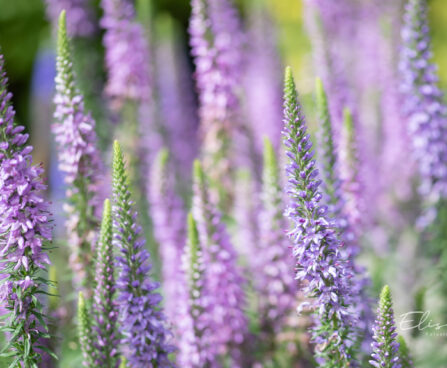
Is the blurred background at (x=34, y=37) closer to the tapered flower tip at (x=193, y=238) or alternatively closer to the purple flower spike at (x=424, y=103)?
the purple flower spike at (x=424, y=103)

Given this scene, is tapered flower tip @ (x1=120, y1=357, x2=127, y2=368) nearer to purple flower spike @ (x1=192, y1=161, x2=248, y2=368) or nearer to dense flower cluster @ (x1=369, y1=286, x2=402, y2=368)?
purple flower spike @ (x1=192, y1=161, x2=248, y2=368)

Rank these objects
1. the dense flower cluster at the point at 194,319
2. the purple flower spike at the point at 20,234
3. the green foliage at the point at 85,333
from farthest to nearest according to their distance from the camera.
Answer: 1. the dense flower cluster at the point at 194,319
2. the green foliage at the point at 85,333
3. the purple flower spike at the point at 20,234

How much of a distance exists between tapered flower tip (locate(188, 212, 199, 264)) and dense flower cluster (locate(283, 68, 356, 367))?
870 mm

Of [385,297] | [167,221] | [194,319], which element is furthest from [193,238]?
[167,221]

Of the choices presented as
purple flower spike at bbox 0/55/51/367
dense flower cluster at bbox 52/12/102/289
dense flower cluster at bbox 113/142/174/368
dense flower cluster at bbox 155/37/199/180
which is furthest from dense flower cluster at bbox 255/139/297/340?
dense flower cluster at bbox 155/37/199/180

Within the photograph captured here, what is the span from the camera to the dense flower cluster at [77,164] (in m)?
3.71

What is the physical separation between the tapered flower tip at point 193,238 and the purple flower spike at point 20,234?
2.99 ft

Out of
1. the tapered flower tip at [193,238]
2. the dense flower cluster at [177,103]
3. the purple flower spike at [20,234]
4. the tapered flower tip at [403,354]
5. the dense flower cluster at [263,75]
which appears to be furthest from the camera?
the dense flower cluster at [177,103]

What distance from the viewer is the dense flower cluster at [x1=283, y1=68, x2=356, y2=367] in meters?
2.73

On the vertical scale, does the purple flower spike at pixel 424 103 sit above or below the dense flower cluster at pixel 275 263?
above

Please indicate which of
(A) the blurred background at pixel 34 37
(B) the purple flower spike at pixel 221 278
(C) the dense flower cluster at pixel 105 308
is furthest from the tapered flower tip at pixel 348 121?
(A) the blurred background at pixel 34 37

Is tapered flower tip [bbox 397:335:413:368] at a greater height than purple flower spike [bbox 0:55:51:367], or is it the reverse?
purple flower spike [bbox 0:55:51:367]

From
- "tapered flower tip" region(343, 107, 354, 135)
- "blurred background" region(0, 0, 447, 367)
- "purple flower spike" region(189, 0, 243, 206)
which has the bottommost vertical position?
"tapered flower tip" region(343, 107, 354, 135)

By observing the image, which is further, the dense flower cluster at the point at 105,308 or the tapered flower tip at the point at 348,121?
the tapered flower tip at the point at 348,121
